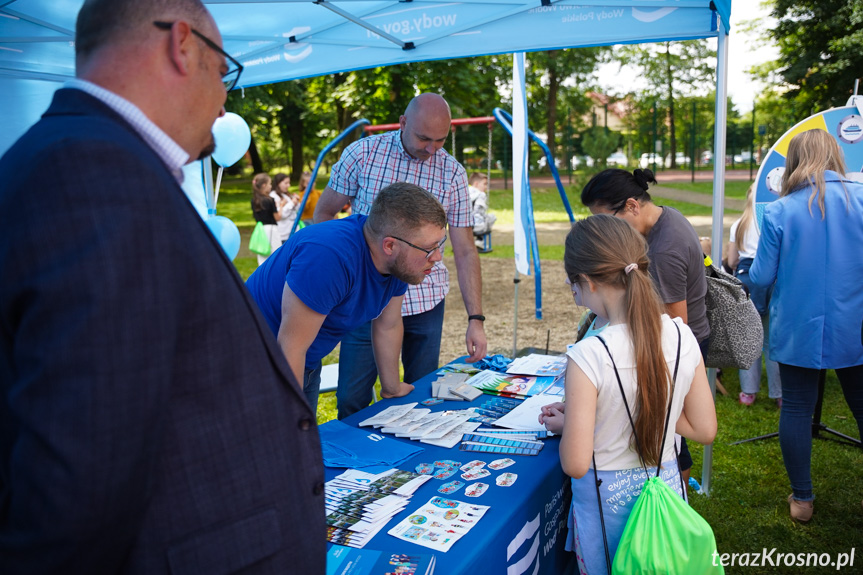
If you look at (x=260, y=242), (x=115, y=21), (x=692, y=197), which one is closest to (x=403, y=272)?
(x=115, y=21)

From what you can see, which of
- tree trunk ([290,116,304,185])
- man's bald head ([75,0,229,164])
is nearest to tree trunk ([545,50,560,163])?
tree trunk ([290,116,304,185])

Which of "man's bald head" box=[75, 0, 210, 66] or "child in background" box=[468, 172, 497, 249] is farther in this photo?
"child in background" box=[468, 172, 497, 249]

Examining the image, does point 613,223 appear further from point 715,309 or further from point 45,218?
point 45,218

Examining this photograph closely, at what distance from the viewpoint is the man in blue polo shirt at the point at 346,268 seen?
6.15 ft

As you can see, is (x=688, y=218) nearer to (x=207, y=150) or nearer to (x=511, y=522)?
(x=511, y=522)

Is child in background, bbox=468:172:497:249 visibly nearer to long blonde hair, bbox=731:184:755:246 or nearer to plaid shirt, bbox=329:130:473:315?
long blonde hair, bbox=731:184:755:246

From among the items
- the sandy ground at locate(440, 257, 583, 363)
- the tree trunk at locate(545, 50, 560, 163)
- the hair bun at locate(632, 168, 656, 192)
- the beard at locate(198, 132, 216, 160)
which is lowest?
the sandy ground at locate(440, 257, 583, 363)

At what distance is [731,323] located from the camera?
2.81 metres

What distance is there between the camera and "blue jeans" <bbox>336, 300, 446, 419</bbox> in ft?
9.68

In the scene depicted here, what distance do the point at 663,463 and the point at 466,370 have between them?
1.18 m

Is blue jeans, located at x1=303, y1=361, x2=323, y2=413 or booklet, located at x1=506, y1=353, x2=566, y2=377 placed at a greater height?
blue jeans, located at x1=303, y1=361, x2=323, y2=413

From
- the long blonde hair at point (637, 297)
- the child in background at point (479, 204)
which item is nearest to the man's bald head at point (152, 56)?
the long blonde hair at point (637, 297)

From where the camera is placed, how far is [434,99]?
298cm

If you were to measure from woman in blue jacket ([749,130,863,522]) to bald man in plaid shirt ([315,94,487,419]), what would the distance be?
1.40 meters
